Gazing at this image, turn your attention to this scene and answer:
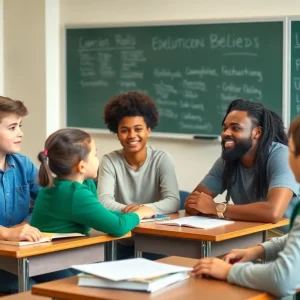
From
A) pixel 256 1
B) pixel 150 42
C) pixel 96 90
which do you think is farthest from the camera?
pixel 96 90

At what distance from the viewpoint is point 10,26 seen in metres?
7.33

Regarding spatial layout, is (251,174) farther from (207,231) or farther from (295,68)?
(295,68)

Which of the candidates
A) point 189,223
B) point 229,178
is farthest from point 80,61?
point 189,223

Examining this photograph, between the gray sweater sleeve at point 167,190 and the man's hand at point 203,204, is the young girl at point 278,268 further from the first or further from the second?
the gray sweater sleeve at point 167,190

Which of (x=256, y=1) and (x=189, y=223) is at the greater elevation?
(x=256, y=1)

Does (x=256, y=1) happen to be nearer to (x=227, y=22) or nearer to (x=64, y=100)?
(x=227, y=22)

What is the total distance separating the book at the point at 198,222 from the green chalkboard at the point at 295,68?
2.23 metres

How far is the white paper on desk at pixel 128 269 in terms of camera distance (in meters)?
2.31

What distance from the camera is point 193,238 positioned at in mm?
3539

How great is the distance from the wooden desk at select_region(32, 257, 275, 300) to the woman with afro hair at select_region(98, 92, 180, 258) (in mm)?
1987

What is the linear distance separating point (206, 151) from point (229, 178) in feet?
6.80

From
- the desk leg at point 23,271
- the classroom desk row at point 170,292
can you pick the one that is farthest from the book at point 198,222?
the classroom desk row at point 170,292

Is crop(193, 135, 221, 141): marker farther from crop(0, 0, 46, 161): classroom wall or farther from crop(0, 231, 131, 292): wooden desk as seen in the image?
crop(0, 231, 131, 292): wooden desk

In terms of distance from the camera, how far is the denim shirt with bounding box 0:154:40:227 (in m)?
3.85
